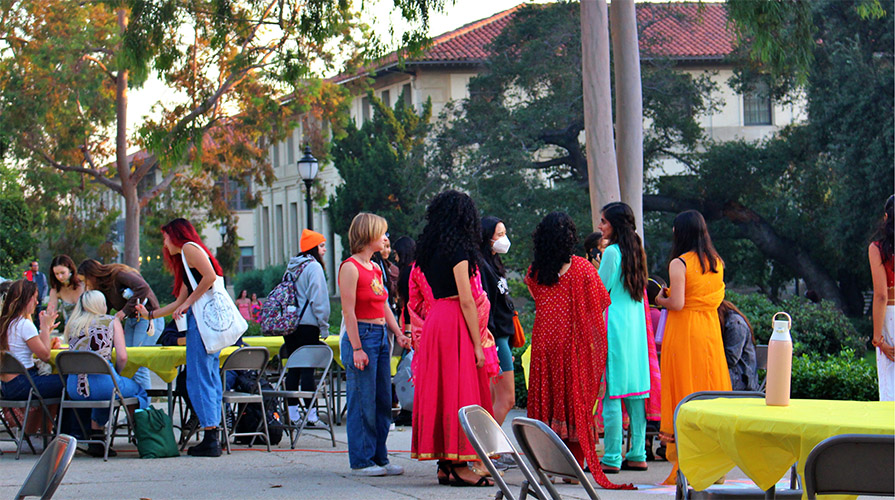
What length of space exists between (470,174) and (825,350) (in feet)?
58.1

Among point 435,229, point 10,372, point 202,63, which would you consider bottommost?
point 10,372

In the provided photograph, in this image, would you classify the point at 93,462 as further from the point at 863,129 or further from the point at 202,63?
the point at 863,129

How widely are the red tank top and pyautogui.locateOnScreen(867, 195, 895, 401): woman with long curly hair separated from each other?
10.5 feet

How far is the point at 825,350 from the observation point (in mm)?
14375

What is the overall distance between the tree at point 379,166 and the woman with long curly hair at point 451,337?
3120 centimetres

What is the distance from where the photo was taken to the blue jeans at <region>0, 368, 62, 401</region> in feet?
30.7

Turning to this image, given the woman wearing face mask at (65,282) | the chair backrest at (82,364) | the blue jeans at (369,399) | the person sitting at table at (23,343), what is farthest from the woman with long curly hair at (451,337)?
the woman wearing face mask at (65,282)

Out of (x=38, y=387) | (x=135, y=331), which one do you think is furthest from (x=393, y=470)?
(x=135, y=331)

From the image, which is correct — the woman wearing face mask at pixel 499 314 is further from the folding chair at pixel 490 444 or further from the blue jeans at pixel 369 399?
the folding chair at pixel 490 444

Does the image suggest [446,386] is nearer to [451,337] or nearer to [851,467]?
[451,337]

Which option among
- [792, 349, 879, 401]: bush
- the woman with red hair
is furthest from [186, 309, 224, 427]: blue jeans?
[792, 349, 879, 401]: bush

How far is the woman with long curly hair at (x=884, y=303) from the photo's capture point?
23.2 ft

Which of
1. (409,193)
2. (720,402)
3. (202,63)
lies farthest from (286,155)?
(720,402)

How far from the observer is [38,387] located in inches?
368
